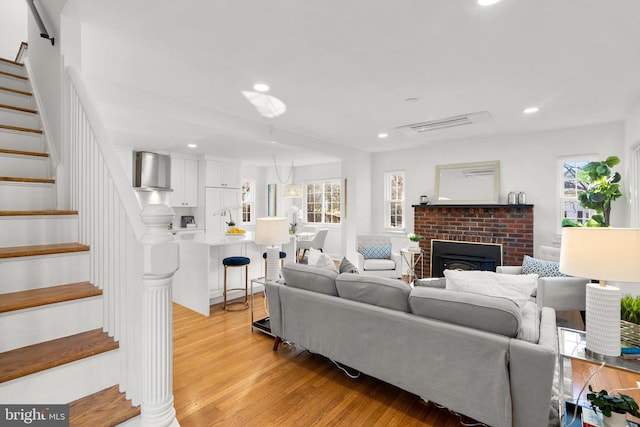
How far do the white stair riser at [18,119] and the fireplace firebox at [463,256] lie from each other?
571cm

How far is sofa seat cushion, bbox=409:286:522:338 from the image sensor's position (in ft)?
5.92

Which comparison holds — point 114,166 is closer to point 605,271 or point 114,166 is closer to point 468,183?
point 605,271

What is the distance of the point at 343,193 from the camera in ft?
21.6

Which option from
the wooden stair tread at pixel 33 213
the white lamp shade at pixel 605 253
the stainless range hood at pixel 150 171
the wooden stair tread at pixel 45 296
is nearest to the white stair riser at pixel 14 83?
the wooden stair tread at pixel 33 213

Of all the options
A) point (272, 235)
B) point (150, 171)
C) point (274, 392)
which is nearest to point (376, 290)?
point (274, 392)

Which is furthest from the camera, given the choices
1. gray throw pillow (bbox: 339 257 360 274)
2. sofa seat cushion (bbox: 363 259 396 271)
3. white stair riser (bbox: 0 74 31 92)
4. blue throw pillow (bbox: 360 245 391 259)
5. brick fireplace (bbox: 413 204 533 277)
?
blue throw pillow (bbox: 360 245 391 259)

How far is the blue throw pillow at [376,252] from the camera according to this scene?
5430mm

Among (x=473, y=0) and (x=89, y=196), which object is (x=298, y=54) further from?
(x=89, y=196)

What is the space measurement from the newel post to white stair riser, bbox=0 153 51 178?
161 cm

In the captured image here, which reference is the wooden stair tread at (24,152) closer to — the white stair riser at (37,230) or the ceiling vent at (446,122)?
the white stair riser at (37,230)

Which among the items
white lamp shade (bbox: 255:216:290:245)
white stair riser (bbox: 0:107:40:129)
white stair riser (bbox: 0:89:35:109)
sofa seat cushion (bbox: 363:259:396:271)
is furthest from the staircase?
sofa seat cushion (bbox: 363:259:396:271)

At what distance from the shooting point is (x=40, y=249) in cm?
146

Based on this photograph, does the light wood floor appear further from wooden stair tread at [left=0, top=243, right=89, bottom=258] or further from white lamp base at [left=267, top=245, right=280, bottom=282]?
wooden stair tread at [left=0, top=243, right=89, bottom=258]

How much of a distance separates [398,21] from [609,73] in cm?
227
